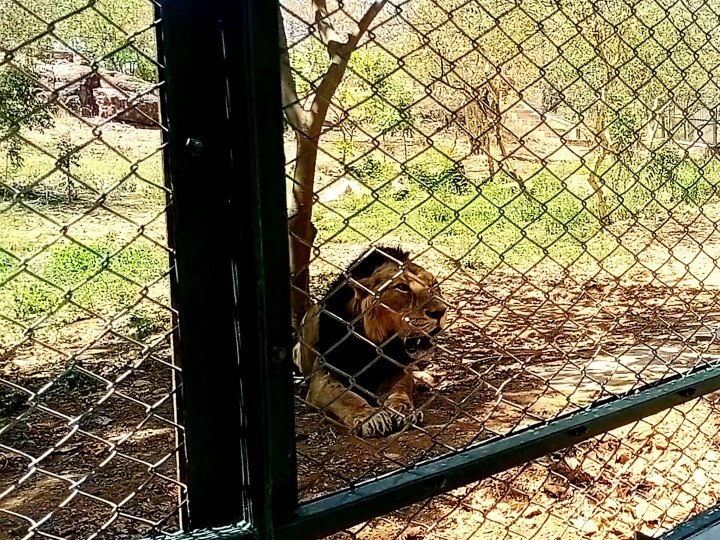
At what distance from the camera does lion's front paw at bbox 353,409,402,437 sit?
3.82 meters

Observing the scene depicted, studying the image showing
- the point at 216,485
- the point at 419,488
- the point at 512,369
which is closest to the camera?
the point at 216,485

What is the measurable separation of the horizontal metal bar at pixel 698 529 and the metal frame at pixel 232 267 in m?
1.12

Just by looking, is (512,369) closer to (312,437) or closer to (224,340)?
(312,437)

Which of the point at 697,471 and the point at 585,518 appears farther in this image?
the point at 697,471

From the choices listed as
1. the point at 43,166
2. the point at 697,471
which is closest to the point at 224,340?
the point at 697,471

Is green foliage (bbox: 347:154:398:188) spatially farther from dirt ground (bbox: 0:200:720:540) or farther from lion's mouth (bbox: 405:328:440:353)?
lion's mouth (bbox: 405:328:440:353)

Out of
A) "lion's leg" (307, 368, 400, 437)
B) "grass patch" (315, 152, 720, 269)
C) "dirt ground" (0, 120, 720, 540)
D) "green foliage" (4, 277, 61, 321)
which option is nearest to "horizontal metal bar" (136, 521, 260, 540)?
"dirt ground" (0, 120, 720, 540)

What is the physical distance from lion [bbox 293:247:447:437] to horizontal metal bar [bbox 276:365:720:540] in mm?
1710

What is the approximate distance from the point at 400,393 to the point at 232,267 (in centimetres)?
310

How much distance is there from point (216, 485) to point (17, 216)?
4747 mm

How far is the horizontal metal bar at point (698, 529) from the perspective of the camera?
1.93m

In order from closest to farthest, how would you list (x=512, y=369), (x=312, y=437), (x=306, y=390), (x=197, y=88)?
(x=197, y=88) → (x=312, y=437) → (x=306, y=390) → (x=512, y=369)

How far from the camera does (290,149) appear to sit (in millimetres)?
4648

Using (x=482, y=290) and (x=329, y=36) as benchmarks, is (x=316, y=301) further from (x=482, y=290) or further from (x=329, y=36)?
(x=482, y=290)
